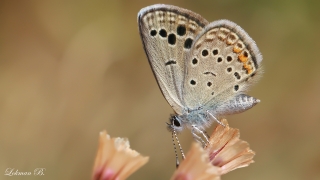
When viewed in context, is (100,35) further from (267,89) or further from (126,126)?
(267,89)

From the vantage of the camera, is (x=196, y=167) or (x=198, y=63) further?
(x=198, y=63)

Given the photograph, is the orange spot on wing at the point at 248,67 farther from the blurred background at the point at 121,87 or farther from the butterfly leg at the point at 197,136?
the blurred background at the point at 121,87

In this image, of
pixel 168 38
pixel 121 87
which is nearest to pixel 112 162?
pixel 168 38

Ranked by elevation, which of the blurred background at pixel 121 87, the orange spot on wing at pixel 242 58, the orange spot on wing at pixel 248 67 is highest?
the blurred background at pixel 121 87

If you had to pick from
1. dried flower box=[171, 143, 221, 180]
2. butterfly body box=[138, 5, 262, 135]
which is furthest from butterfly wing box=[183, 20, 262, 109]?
dried flower box=[171, 143, 221, 180]

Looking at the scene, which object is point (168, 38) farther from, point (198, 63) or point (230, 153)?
point (230, 153)

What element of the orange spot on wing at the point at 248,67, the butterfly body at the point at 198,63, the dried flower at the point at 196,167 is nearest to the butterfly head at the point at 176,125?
the butterfly body at the point at 198,63
